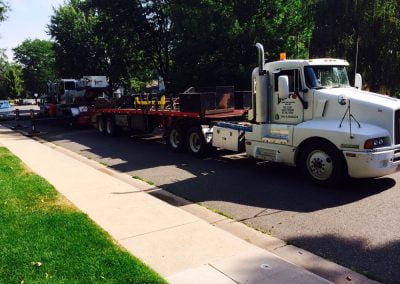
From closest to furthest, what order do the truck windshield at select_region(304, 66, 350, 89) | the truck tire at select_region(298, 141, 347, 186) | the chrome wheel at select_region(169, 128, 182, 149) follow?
the truck tire at select_region(298, 141, 347, 186) → the truck windshield at select_region(304, 66, 350, 89) → the chrome wheel at select_region(169, 128, 182, 149)

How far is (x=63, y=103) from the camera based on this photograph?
26.1m

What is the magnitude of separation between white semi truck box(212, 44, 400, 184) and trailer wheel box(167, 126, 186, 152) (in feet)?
8.95

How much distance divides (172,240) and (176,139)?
805 cm

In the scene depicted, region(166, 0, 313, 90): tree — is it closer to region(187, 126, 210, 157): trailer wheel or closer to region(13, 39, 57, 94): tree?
region(187, 126, 210, 157): trailer wheel

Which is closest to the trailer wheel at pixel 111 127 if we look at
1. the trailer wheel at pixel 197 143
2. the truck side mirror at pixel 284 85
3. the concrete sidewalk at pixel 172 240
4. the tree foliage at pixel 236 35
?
the tree foliage at pixel 236 35

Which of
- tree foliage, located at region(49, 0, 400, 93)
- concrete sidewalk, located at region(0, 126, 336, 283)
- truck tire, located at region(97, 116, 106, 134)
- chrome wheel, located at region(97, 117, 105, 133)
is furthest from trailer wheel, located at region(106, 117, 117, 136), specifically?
concrete sidewalk, located at region(0, 126, 336, 283)

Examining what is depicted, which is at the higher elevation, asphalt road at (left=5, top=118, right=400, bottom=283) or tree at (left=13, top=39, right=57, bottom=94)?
tree at (left=13, top=39, right=57, bottom=94)

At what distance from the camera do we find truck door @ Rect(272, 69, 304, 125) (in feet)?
30.5

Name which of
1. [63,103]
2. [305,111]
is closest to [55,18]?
[63,103]

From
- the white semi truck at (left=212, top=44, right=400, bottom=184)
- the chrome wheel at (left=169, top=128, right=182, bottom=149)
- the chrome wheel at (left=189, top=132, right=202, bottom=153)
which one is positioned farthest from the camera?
the chrome wheel at (left=169, top=128, right=182, bottom=149)

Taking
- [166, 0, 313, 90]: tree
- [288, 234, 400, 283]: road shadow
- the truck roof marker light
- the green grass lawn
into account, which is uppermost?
[166, 0, 313, 90]: tree

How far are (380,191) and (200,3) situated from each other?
1569cm

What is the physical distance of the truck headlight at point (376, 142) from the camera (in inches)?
302

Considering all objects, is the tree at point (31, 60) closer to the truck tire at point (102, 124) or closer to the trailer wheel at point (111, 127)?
the truck tire at point (102, 124)
